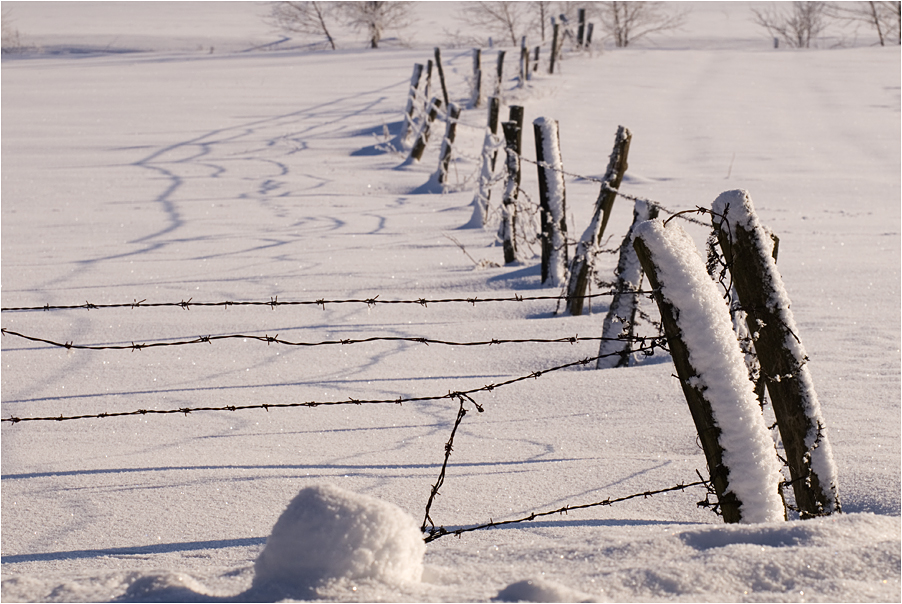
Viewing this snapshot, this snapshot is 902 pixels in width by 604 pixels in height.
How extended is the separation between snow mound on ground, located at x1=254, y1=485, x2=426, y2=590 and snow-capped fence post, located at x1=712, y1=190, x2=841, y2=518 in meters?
1.23

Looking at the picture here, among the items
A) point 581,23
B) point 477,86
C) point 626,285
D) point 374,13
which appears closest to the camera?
point 626,285

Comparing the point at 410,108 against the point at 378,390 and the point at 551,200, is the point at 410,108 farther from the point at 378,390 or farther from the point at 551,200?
the point at 378,390

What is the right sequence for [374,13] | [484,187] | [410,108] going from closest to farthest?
[484,187], [410,108], [374,13]

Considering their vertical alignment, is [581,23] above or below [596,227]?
above

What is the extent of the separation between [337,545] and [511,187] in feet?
16.1

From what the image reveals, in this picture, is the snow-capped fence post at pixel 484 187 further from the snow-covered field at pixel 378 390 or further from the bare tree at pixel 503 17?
the bare tree at pixel 503 17

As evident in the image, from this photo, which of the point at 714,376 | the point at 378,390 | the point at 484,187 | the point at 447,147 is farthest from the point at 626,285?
the point at 447,147

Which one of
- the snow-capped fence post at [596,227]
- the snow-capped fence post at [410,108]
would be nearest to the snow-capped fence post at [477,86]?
the snow-capped fence post at [410,108]

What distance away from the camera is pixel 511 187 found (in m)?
6.33

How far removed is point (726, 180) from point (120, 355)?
836cm

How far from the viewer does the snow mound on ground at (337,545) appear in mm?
1684

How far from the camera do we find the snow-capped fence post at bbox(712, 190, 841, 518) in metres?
2.29

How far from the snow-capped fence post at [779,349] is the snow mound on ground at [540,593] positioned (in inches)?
41.9

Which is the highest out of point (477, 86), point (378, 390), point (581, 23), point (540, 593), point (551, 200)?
point (581, 23)
